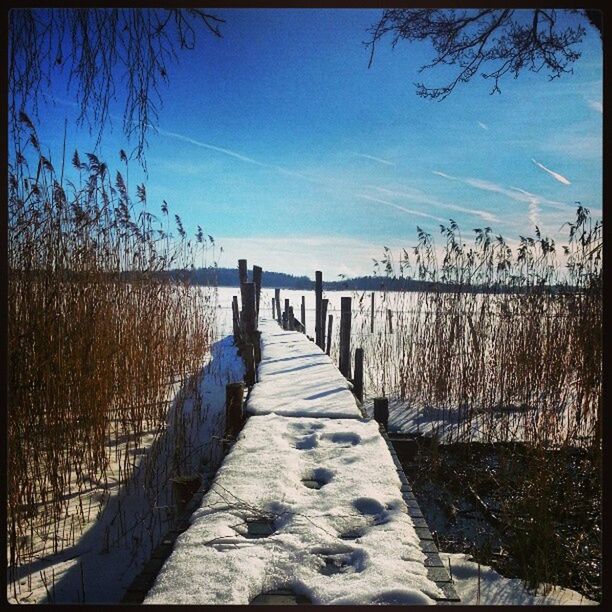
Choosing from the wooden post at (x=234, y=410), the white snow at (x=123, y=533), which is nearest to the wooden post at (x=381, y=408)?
the wooden post at (x=234, y=410)

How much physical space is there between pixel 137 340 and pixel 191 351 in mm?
1886

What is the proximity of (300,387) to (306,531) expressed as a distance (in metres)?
2.14

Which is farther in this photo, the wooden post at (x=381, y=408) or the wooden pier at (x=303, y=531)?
the wooden post at (x=381, y=408)

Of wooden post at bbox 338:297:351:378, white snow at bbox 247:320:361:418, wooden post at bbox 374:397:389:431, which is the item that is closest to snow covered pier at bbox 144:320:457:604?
white snow at bbox 247:320:361:418

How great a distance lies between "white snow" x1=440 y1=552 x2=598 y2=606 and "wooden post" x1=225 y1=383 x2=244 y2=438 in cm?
142

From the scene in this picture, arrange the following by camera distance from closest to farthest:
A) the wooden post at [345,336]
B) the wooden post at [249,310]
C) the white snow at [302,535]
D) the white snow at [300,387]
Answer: the white snow at [302,535] → the white snow at [300,387] → the wooden post at [249,310] → the wooden post at [345,336]

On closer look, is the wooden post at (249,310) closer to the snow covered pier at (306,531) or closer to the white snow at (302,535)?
the snow covered pier at (306,531)

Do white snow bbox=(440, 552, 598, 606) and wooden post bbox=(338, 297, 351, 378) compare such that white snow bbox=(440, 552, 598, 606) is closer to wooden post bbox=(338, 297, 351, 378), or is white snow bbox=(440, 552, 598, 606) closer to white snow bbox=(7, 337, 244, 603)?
white snow bbox=(7, 337, 244, 603)

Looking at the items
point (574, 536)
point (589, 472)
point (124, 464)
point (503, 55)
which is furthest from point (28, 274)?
point (589, 472)

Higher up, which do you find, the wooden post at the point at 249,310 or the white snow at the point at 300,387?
the wooden post at the point at 249,310

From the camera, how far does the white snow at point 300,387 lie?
3055 millimetres

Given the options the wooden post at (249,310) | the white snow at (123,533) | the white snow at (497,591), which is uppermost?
the wooden post at (249,310)

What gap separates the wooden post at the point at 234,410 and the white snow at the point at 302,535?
2.32ft

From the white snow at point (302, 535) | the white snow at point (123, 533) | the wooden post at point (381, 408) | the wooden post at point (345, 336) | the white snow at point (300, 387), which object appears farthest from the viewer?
the wooden post at point (345, 336)
